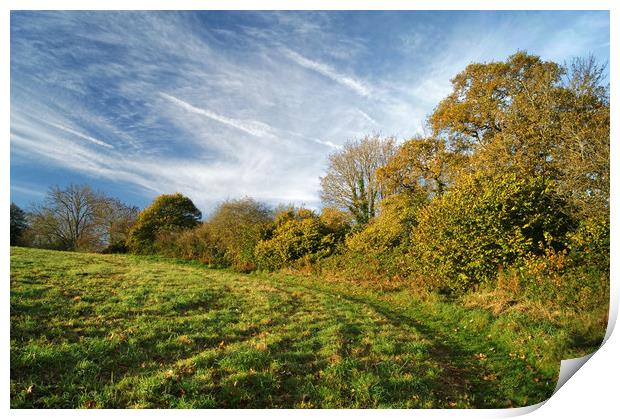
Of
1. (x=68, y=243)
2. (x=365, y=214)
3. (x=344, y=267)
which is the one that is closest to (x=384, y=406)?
(x=68, y=243)

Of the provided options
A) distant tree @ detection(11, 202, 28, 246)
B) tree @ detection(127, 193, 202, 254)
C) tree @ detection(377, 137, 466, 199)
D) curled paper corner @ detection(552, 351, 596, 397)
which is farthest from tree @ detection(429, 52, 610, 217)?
tree @ detection(127, 193, 202, 254)

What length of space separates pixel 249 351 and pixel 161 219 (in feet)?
62.8

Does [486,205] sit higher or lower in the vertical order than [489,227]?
higher

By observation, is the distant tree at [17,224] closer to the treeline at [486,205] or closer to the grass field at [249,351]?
the treeline at [486,205]

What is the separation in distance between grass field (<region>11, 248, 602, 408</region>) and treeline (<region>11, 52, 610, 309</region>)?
160cm

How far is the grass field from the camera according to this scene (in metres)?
4.15

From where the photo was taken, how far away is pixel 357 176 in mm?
20922

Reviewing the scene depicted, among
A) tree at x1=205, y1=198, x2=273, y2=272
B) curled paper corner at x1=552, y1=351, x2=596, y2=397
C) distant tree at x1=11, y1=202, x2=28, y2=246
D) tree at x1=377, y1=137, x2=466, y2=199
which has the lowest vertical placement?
curled paper corner at x1=552, y1=351, x2=596, y2=397

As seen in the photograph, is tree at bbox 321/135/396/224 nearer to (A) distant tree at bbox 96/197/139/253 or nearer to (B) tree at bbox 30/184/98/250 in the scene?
(A) distant tree at bbox 96/197/139/253

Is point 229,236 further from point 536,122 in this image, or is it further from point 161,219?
point 536,122

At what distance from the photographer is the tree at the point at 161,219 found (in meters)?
19.2

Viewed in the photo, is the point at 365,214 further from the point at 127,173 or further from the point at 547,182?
the point at 127,173

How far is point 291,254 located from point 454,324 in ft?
39.3

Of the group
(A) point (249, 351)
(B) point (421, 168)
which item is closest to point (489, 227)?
(B) point (421, 168)
